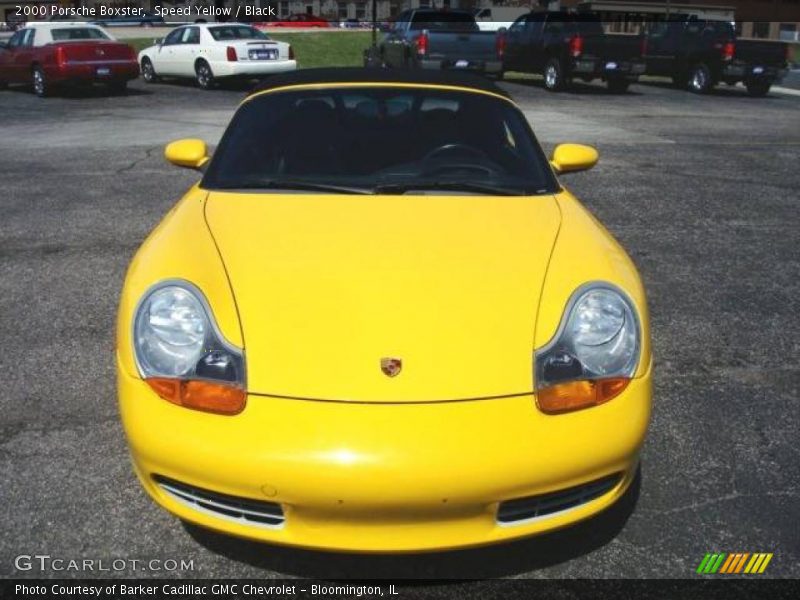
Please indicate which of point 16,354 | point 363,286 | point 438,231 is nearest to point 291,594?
point 363,286

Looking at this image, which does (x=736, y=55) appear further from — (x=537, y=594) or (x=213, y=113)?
(x=537, y=594)

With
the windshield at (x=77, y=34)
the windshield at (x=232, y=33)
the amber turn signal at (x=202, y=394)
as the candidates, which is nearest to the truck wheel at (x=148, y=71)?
the windshield at (x=77, y=34)

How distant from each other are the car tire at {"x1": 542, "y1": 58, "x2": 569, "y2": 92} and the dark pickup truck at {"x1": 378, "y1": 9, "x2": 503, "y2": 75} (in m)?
1.32

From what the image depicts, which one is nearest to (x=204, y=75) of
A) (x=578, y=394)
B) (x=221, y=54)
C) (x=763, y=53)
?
(x=221, y=54)

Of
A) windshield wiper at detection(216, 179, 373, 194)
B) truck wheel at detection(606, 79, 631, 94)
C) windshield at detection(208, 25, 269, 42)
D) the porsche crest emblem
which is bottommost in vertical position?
truck wheel at detection(606, 79, 631, 94)

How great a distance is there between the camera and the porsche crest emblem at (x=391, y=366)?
247cm

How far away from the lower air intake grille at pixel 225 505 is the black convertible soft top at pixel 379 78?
234 cm

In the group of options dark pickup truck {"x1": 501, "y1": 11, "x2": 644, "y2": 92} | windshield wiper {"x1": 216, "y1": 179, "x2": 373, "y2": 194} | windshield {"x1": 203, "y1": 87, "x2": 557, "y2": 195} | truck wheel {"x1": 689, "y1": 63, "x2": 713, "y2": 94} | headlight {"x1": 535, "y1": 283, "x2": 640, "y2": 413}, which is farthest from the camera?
truck wheel {"x1": 689, "y1": 63, "x2": 713, "y2": 94}

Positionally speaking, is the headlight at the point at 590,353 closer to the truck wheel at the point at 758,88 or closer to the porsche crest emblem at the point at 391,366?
the porsche crest emblem at the point at 391,366

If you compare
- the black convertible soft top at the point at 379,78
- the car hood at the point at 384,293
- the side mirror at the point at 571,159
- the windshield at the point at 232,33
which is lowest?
the car hood at the point at 384,293

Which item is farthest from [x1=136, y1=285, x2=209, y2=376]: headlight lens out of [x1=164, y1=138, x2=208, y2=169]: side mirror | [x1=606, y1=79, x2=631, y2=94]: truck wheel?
[x1=606, y1=79, x2=631, y2=94]: truck wheel

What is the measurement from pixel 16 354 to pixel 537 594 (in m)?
3.15

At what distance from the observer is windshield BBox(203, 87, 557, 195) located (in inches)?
142

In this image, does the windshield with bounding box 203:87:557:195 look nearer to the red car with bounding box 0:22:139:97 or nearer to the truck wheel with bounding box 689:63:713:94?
the red car with bounding box 0:22:139:97
